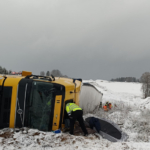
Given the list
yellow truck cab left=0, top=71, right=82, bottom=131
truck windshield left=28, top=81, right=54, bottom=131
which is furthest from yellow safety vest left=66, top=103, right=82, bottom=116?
truck windshield left=28, top=81, right=54, bottom=131

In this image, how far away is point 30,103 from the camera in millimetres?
4363

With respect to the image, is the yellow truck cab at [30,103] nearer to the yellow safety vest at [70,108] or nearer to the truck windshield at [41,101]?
the truck windshield at [41,101]

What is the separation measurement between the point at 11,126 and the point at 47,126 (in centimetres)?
123

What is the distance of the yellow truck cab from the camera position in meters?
4.30

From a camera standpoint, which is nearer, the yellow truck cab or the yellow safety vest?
the yellow truck cab

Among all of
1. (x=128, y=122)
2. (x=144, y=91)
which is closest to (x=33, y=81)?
(x=128, y=122)

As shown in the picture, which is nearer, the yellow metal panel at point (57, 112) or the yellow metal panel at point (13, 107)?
the yellow metal panel at point (13, 107)

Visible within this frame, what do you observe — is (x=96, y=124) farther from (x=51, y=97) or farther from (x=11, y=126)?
(x=11, y=126)

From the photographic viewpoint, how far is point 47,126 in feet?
14.5

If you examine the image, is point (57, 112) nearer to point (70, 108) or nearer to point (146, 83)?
point (70, 108)

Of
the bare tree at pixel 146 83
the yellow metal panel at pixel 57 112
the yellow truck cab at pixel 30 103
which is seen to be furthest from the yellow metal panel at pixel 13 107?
the bare tree at pixel 146 83

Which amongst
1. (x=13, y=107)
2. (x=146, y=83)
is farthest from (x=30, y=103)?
(x=146, y=83)

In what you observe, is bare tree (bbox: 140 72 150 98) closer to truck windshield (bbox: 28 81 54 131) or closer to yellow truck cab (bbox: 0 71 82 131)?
yellow truck cab (bbox: 0 71 82 131)

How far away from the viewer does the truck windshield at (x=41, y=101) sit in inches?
172
